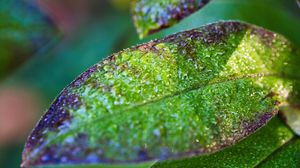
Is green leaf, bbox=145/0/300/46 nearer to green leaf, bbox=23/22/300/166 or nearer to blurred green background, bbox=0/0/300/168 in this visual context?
blurred green background, bbox=0/0/300/168

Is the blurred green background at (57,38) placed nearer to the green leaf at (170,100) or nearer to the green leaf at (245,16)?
the green leaf at (245,16)

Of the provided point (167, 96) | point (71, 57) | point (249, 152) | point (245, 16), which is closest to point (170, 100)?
point (167, 96)

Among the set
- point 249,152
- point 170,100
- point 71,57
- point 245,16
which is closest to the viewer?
point 170,100

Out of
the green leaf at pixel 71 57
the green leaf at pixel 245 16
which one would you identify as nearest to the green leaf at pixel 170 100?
the green leaf at pixel 245 16

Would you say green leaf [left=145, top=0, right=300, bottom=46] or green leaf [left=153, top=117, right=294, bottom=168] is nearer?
Answer: green leaf [left=153, top=117, right=294, bottom=168]

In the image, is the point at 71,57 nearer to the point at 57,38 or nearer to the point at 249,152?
the point at 57,38

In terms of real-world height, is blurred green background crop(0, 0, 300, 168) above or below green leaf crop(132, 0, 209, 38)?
below

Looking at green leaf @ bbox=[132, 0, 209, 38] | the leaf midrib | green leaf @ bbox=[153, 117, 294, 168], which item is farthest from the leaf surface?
green leaf @ bbox=[132, 0, 209, 38]
